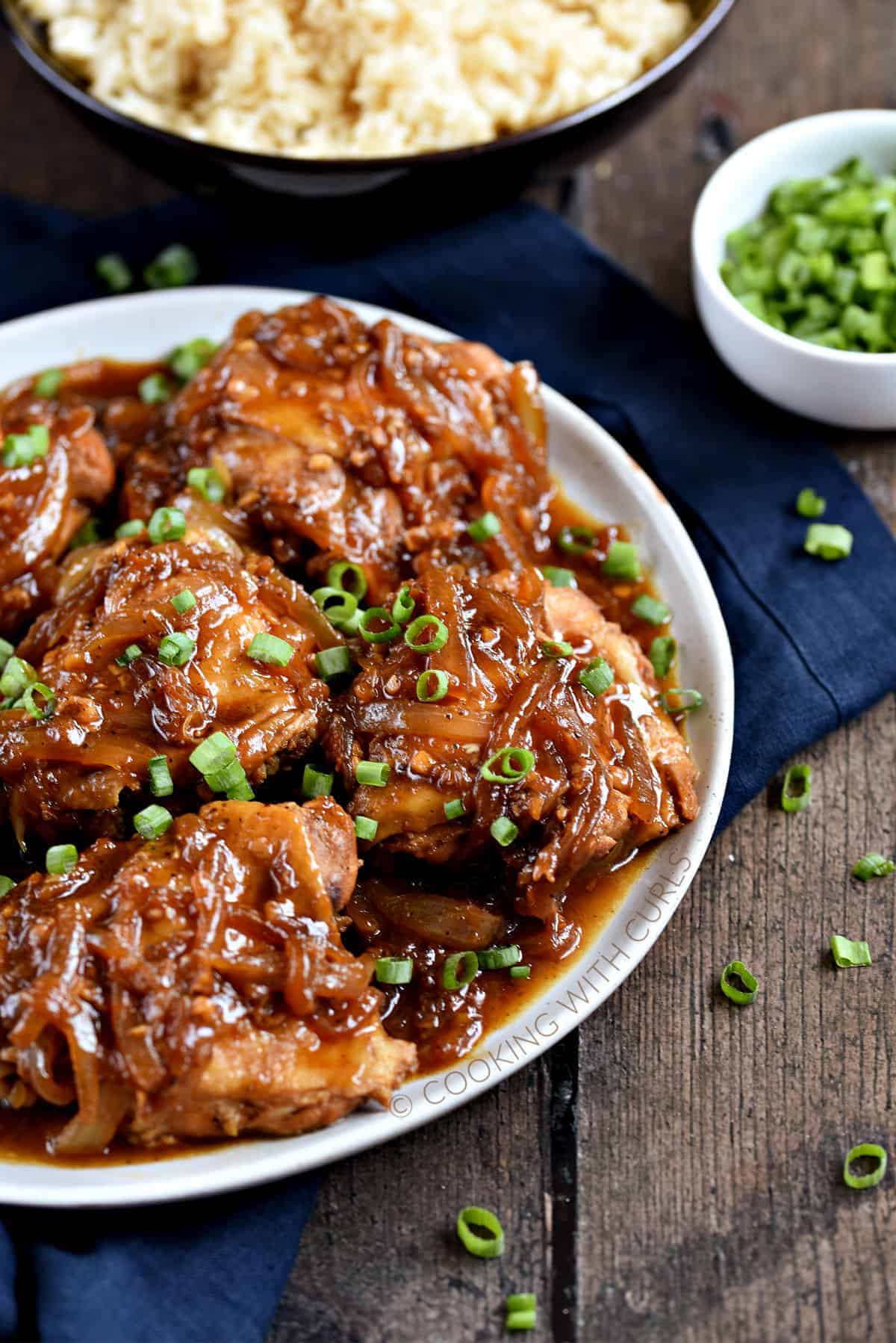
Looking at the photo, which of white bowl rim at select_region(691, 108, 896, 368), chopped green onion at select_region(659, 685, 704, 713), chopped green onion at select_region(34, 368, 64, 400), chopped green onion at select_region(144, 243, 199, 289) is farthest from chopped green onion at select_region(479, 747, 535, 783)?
chopped green onion at select_region(144, 243, 199, 289)

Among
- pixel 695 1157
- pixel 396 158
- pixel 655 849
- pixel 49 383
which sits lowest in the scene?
pixel 695 1157

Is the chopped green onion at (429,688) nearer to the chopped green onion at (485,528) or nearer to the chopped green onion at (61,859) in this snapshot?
the chopped green onion at (485,528)

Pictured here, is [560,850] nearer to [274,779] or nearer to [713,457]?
[274,779]

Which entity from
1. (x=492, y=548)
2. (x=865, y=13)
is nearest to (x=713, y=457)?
(x=492, y=548)

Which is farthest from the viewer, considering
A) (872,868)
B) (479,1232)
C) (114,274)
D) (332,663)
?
(114,274)

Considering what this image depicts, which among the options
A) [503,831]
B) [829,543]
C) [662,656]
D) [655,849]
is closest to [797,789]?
[662,656]

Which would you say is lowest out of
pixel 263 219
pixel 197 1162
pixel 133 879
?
pixel 197 1162

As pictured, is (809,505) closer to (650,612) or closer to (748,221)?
(650,612)
